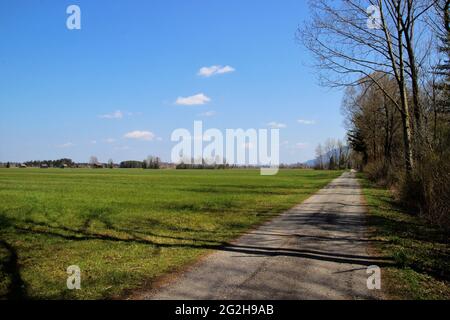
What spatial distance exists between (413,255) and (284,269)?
3.74m

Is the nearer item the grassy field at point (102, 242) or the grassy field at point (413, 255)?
the grassy field at point (413, 255)

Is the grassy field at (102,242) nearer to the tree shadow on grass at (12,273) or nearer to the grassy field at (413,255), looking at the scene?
the tree shadow on grass at (12,273)

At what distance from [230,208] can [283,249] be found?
442 inches

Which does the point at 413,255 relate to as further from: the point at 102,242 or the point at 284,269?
the point at 102,242

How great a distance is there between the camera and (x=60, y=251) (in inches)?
397

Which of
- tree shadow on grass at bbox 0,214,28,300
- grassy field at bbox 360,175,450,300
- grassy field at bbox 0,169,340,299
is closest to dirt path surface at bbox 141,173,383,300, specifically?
grassy field at bbox 360,175,450,300

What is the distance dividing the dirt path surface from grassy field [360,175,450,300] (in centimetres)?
48

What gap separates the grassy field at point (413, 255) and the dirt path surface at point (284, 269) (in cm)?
48

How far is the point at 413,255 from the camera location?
30.5 ft

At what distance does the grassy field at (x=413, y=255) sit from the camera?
672 centimetres

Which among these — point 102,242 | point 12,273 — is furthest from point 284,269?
point 102,242

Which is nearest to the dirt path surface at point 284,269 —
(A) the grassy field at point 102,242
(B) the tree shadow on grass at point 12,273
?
(A) the grassy field at point 102,242
